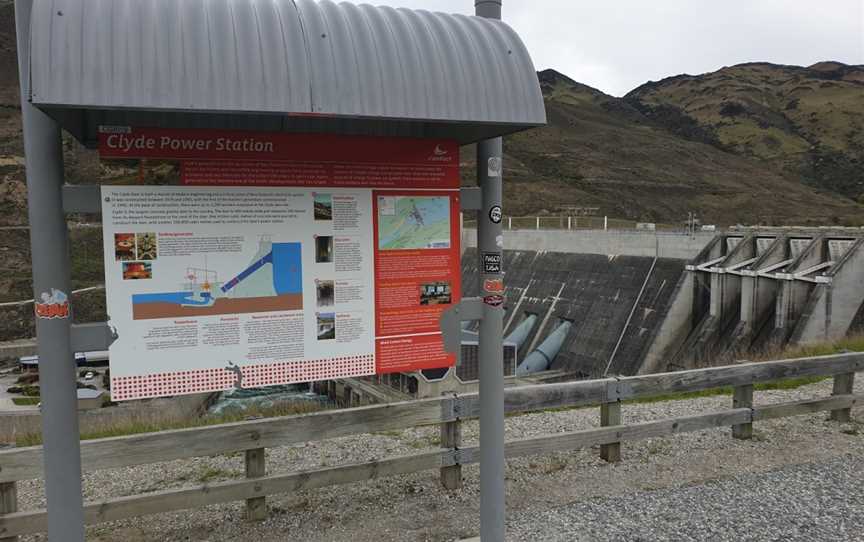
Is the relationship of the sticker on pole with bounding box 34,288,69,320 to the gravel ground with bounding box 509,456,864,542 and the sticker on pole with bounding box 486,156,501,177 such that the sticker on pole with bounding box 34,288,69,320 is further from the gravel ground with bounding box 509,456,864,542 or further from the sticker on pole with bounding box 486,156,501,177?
the gravel ground with bounding box 509,456,864,542

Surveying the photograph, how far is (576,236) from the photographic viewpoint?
39438mm

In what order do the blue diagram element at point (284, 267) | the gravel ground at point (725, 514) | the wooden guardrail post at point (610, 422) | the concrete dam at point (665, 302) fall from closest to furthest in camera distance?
the blue diagram element at point (284, 267), the gravel ground at point (725, 514), the wooden guardrail post at point (610, 422), the concrete dam at point (665, 302)

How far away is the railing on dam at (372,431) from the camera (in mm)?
4352

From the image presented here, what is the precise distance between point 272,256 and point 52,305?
3.87ft

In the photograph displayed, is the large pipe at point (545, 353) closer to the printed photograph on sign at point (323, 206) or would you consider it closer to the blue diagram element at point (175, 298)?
the printed photograph on sign at point (323, 206)

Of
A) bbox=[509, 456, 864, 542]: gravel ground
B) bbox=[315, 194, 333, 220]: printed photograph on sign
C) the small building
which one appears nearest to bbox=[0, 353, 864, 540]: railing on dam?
bbox=[509, 456, 864, 542]: gravel ground

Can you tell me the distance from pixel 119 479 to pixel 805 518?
625 cm

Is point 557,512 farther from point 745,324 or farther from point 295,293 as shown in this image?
point 745,324

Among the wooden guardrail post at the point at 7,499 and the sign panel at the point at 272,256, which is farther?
the wooden guardrail post at the point at 7,499

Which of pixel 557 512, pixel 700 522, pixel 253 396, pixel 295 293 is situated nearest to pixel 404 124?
pixel 295 293

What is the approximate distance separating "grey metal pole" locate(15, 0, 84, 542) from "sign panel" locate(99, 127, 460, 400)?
229 mm

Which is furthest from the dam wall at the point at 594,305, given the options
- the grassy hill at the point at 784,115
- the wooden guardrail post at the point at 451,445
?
the grassy hill at the point at 784,115

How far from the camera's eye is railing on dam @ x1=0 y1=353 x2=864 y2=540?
14.3ft

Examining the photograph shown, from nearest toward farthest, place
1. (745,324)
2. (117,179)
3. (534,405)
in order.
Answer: (117,179), (534,405), (745,324)
